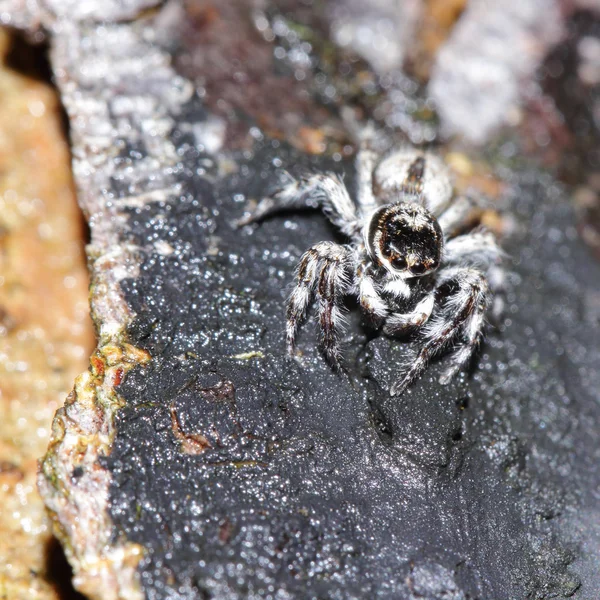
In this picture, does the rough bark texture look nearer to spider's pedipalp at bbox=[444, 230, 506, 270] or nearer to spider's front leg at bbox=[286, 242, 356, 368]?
spider's front leg at bbox=[286, 242, 356, 368]

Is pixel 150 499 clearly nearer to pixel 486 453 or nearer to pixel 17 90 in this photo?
pixel 486 453

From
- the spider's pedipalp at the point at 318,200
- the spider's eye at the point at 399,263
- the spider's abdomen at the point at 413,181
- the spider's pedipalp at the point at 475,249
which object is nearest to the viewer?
the spider's eye at the point at 399,263

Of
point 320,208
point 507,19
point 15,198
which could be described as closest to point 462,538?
point 320,208

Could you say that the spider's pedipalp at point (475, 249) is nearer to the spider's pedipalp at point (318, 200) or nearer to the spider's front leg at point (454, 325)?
the spider's front leg at point (454, 325)

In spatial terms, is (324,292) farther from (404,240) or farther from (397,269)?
(404,240)

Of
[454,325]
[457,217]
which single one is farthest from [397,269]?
[457,217]

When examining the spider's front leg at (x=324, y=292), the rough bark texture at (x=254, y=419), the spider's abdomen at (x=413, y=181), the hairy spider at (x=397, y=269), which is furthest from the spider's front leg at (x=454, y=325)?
the spider's abdomen at (x=413, y=181)

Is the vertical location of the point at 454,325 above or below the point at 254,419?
above
